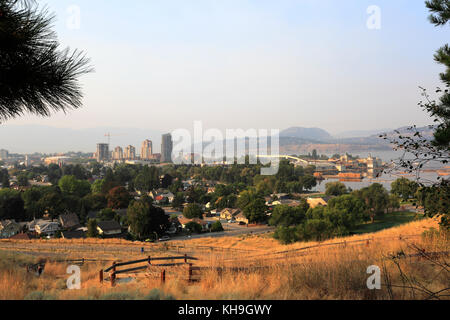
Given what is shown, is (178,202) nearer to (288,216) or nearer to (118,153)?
(288,216)

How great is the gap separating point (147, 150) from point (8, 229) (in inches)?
4620

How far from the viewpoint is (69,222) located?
104 feet

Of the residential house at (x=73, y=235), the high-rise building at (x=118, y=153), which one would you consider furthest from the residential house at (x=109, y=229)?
the high-rise building at (x=118, y=153)

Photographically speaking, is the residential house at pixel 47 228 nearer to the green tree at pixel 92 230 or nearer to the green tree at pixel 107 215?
the green tree at pixel 107 215

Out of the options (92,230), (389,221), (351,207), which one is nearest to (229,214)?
(351,207)

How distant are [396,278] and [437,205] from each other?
1.21 metres

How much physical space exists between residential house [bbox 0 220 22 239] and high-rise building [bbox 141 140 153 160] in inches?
4420

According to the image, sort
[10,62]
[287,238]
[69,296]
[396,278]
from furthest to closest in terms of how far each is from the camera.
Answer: [287,238] < [396,278] < [69,296] < [10,62]

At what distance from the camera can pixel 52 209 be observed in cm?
3409

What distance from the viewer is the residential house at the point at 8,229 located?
2925cm

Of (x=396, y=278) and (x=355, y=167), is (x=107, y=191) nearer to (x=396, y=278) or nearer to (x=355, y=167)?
(x=396, y=278)

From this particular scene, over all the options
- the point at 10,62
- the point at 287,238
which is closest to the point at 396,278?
the point at 10,62

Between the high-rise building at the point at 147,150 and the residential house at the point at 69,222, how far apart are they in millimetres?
111290
